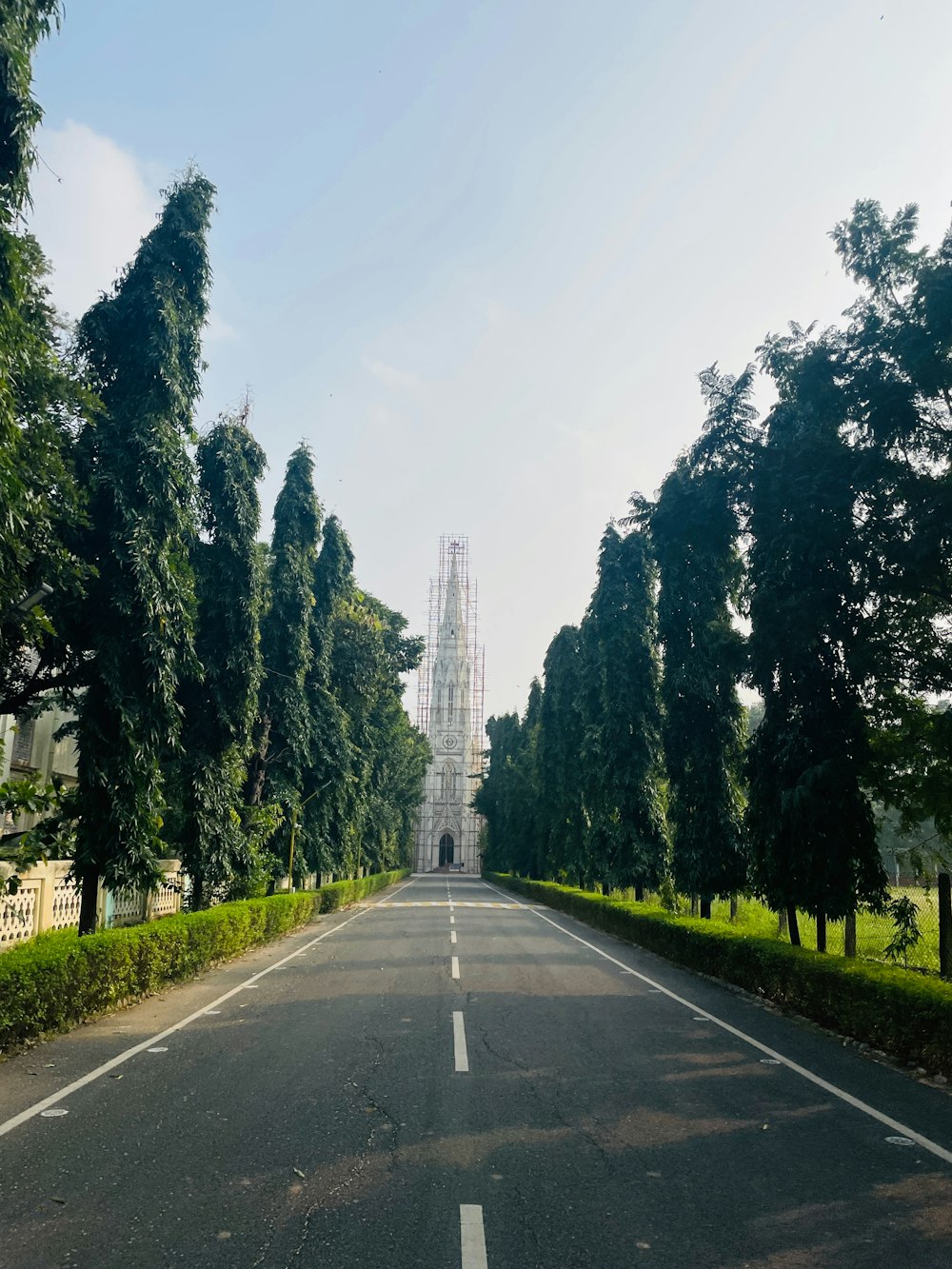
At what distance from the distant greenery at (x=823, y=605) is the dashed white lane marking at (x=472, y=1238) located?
358 inches

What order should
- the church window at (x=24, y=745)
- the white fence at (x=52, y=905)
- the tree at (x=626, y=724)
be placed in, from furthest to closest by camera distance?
the tree at (x=626, y=724), the church window at (x=24, y=745), the white fence at (x=52, y=905)

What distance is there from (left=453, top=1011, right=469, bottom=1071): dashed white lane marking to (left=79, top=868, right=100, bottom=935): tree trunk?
6.65 metres

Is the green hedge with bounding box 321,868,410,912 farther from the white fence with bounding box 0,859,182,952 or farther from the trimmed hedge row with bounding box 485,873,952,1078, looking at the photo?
the trimmed hedge row with bounding box 485,873,952,1078

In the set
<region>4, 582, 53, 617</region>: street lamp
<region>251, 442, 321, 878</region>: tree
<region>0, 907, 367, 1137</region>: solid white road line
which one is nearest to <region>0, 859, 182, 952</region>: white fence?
<region>0, 907, 367, 1137</region>: solid white road line

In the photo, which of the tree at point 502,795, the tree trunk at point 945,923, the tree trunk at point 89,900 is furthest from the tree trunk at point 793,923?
the tree at point 502,795

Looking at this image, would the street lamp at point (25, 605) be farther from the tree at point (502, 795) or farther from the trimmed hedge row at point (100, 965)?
the tree at point (502, 795)

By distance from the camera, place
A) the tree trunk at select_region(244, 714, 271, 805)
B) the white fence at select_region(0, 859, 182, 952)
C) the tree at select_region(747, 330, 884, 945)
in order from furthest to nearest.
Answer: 1. the tree trunk at select_region(244, 714, 271, 805)
2. the white fence at select_region(0, 859, 182, 952)
3. the tree at select_region(747, 330, 884, 945)

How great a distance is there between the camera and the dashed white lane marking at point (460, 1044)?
8.77m

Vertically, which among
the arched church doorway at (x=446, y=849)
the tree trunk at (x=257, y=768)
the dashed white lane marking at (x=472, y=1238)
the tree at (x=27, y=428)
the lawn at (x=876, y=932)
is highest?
the tree at (x=27, y=428)

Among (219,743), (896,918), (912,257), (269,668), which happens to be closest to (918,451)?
(912,257)

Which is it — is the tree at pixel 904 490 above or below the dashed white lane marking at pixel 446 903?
above

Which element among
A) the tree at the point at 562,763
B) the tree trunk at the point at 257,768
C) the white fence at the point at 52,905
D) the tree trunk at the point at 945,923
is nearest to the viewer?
the tree trunk at the point at 945,923

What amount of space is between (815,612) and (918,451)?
3086 mm

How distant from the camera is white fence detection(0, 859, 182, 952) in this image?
13695 millimetres
